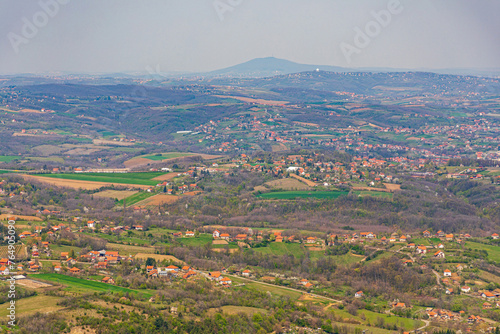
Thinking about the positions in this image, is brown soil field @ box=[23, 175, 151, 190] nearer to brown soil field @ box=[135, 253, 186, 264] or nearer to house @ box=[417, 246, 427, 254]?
brown soil field @ box=[135, 253, 186, 264]

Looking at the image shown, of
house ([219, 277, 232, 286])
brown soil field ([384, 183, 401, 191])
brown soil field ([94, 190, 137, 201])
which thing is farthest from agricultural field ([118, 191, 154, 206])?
brown soil field ([384, 183, 401, 191])

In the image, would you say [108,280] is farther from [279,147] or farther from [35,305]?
[279,147]

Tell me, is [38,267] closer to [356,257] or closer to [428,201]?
[356,257]

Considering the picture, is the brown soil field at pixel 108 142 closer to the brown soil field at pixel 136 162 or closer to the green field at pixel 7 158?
the brown soil field at pixel 136 162

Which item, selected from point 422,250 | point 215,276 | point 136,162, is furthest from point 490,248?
point 136,162

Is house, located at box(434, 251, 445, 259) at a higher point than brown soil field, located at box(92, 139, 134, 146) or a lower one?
lower
